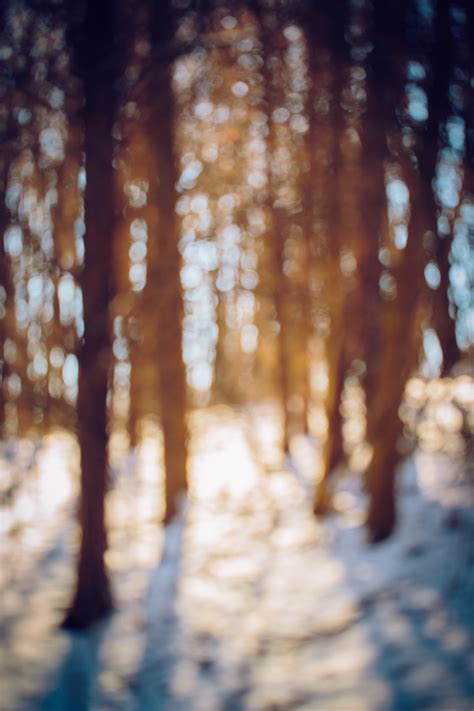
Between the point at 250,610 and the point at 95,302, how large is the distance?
3316 millimetres

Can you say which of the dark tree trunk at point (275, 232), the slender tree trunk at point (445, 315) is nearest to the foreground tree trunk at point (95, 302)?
the dark tree trunk at point (275, 232)

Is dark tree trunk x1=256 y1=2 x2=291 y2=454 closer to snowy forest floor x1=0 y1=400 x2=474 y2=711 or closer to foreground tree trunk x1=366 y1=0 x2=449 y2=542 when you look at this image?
foreground tree trunk x1=366 y1=0 x2=449 y2=542

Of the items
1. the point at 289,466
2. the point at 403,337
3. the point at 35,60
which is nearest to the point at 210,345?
the point at 403,337

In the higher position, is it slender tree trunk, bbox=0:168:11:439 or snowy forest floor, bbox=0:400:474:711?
slender tree trunk, bbox=0:168:11:439

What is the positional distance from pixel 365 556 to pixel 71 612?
124 inches

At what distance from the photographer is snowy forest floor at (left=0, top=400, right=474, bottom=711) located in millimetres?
4059

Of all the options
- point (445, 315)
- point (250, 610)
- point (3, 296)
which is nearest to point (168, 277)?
point (3, 296)

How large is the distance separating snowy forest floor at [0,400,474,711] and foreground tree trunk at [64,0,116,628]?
37 cm

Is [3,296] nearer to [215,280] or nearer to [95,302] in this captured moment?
[95,302]

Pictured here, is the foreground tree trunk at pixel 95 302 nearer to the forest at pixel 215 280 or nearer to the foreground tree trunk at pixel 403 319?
the forest at pixel 215 280

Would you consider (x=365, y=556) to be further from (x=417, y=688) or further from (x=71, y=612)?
(x=71, y=612)

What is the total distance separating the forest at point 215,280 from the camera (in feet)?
15.0

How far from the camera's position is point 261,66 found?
5.80 m

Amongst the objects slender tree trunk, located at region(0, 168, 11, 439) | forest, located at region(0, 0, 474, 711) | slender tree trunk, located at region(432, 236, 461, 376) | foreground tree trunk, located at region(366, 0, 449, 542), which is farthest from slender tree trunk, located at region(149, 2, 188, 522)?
slender tree trunk, located at region(432, 236, 461, 376)
